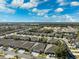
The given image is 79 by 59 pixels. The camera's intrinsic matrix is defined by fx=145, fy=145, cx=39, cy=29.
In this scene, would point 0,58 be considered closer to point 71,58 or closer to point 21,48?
point 21,48

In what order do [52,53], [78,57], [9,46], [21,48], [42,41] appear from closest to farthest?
[78,57] < [52,53] < [21,48] < [9,46] < [42,41]

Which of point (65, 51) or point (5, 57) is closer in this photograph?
point (65, 51)

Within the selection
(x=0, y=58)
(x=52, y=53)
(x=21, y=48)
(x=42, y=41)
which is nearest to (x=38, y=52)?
(x=52, y=53)

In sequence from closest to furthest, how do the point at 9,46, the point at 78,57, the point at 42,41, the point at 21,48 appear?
the point at 78,57, the point at 21,48, the point at 9,46, the point at 42,41

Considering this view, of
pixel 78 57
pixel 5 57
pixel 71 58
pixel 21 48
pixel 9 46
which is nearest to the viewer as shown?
pixel 78 57

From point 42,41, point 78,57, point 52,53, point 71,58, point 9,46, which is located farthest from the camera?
point 42,41

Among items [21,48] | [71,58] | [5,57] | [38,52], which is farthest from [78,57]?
[21,48]

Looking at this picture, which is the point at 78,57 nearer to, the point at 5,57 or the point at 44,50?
the point at 44,50

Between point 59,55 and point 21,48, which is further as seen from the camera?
point 21,48
